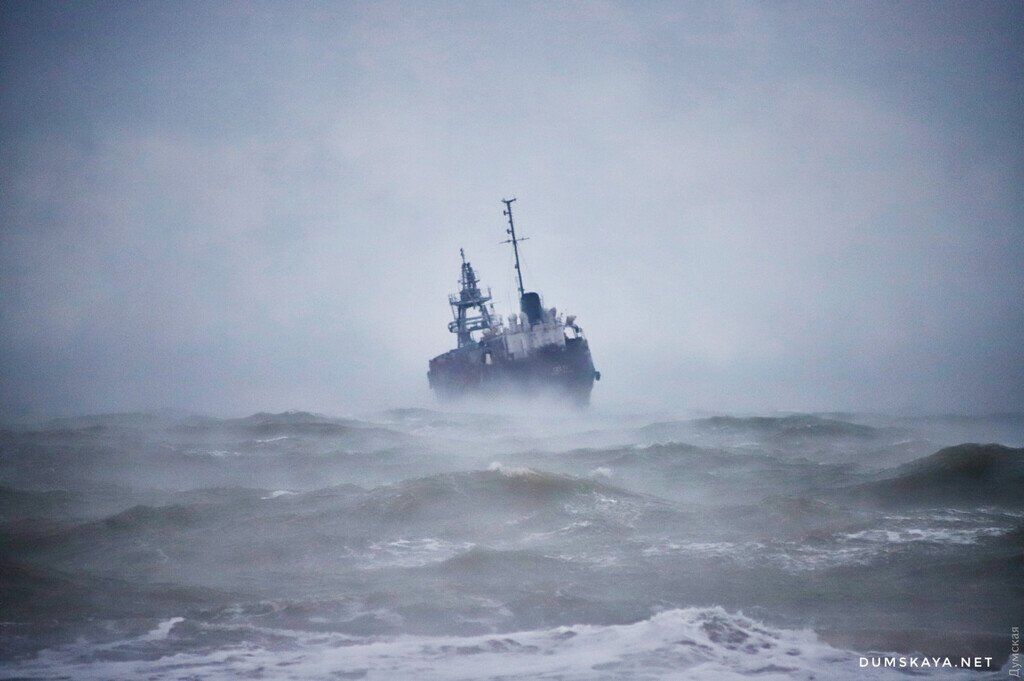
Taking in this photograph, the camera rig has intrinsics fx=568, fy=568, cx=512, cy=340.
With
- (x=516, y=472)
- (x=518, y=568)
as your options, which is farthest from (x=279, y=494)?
(x=518, y=568)

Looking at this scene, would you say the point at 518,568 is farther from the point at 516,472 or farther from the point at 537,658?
the point at 516,472

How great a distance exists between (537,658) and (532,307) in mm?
45902

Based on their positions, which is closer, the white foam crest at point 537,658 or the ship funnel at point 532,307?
the white foam crest at point 537,658

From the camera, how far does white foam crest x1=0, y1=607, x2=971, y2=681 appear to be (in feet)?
22.2

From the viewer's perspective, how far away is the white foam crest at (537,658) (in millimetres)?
6781

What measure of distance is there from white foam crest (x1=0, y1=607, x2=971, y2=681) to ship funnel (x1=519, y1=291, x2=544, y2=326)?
44613 millimetres

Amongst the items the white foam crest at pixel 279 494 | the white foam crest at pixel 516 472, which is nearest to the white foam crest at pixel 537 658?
the white foam crest at pixel 516 472

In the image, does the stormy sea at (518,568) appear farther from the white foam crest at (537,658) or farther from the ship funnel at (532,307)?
the ship funnel at (532,307)

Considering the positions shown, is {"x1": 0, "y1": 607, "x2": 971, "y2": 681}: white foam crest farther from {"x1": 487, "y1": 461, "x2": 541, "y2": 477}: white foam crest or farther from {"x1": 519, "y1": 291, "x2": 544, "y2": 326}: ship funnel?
{"x1": 519, "y1": 291, "x2": 544, "y2": 326}: ship funnel

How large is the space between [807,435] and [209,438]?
32.2 m

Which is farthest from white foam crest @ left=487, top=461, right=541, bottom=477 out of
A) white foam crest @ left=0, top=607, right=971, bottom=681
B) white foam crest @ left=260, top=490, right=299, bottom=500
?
white foam crest @ left=0, top=607, right=971, bottom=681

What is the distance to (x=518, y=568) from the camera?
428 inches

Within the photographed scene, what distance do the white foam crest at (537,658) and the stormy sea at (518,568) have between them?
0.03 meters

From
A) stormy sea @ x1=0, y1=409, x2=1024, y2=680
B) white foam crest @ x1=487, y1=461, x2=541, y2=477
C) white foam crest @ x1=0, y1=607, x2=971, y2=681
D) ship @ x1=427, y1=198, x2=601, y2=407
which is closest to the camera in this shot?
white foam crest @ x1=0, y1=607, x2=971, y2=681
